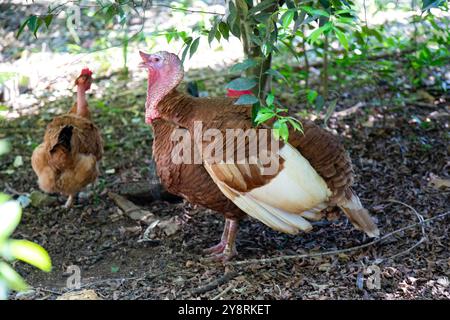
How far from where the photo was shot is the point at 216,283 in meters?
3.99

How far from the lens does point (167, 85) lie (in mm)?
4262

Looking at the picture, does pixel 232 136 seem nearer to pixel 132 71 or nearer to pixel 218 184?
pixel 218 184

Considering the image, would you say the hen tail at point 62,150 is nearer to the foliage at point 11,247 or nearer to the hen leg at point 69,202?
the hen leg at point 69,202

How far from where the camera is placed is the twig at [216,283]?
12.8 feet

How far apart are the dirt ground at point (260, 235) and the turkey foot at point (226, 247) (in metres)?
0.11

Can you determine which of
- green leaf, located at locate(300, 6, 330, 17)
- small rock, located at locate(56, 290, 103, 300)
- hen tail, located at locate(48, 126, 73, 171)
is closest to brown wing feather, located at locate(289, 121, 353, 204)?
green leaf, located at locate(300, 6, 330, 17)

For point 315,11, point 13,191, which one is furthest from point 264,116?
→ point 13,191

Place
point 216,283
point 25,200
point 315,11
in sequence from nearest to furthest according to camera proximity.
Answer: point 315,11 → point 216,283 → point 25,200

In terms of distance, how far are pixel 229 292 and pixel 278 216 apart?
57 centimetres

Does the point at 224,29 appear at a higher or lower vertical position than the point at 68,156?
higher

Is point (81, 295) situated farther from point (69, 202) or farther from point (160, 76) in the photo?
point (69, 202)

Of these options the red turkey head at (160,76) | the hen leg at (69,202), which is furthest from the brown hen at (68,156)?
the red turkey head at (160,76)

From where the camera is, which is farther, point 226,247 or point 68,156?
point 68,156

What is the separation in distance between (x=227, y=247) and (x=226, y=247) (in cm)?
1
